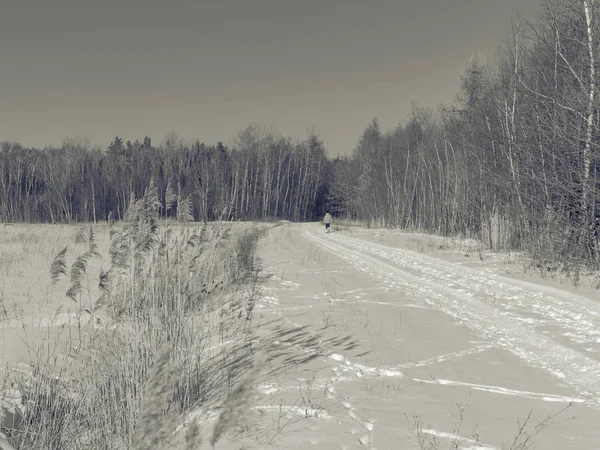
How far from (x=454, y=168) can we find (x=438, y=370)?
28.2 meters

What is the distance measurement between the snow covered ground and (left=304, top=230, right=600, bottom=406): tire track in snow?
3 cm

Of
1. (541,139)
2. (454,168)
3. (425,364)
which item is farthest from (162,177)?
(425,364)

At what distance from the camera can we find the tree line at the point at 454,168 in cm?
1114

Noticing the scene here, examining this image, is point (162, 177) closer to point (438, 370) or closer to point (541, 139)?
point (541, 139)

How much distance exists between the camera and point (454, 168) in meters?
30.6

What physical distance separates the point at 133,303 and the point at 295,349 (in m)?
1.96

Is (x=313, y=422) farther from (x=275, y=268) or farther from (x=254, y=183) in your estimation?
(x=254, y=183)

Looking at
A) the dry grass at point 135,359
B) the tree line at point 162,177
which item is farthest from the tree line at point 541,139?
the tree line at point 162,177

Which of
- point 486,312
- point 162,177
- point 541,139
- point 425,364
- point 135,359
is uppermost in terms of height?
point 162,177

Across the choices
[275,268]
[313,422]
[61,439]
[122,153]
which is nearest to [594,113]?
[275,268]

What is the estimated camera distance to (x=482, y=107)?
19109 mm

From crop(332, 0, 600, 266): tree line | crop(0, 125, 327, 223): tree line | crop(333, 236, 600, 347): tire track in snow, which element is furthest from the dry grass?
crop(0, 125, 327, 223): tree line

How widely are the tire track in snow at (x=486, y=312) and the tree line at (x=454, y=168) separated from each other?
10.9ft

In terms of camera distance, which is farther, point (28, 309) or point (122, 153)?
point (122, 153)
